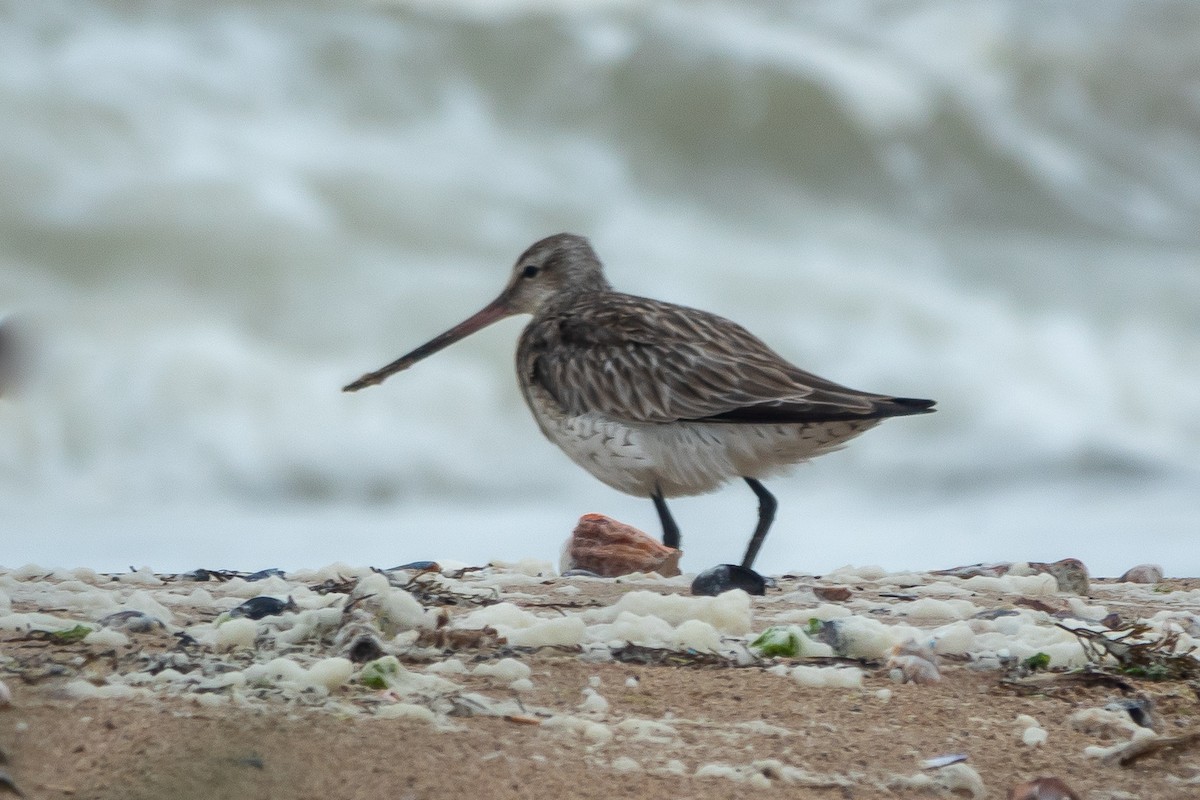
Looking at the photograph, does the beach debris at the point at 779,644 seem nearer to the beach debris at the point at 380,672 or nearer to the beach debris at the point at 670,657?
the beach debris at the point at 670,657

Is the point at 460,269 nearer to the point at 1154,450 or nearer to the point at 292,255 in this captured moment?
the point at 292,255

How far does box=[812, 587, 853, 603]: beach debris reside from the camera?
192 inches

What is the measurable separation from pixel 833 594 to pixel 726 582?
1.16 feet

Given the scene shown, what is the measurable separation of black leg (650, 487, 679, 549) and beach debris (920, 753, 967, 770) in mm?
3198

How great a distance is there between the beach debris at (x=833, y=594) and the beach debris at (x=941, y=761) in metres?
1.61

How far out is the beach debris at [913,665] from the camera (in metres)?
3.80

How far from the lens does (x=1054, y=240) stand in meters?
17.2

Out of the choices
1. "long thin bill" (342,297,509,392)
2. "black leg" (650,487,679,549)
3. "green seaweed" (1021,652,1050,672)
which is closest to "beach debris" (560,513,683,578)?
"black leg" (650,487,679,549)

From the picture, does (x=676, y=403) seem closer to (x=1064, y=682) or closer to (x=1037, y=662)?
(x=1037, y=662)

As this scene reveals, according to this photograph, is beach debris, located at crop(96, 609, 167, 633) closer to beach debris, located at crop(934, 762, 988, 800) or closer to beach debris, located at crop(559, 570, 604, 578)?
beach debris, located at crop(559, 570, 604, 578)

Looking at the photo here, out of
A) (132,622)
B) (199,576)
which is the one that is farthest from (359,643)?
(199,576)

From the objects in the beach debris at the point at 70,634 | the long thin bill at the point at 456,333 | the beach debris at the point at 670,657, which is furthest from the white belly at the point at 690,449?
the beach debris at the point at 70,634

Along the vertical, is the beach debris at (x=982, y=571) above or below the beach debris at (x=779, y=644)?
above

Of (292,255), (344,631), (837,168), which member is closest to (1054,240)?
(837,168)
